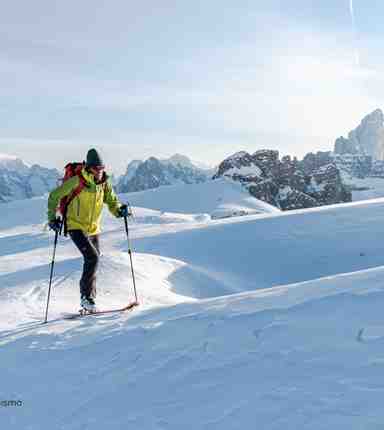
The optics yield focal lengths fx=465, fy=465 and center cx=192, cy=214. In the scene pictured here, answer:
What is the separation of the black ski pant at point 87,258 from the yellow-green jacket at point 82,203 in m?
0.12

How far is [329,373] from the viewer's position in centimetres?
372

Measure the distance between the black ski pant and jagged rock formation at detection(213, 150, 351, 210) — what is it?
300 feet

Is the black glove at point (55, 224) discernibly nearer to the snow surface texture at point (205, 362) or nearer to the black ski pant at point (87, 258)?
the black ski pant at point (87, 258)

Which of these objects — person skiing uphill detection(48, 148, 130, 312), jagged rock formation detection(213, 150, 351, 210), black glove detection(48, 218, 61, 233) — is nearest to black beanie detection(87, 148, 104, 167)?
person skiing uphill detection(48, 148, 130, 312)

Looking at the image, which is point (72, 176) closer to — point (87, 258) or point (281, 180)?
point (87, 258)

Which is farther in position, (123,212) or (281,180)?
(281,180)

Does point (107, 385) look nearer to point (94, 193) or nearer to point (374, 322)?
point (374, 322)

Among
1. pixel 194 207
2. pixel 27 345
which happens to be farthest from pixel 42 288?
pixel 194 207

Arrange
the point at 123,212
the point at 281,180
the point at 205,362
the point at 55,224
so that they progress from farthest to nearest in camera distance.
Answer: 1. the point at 281,180
2. the point at 123,212
3. the point at 55,224
4. the point at 205,362

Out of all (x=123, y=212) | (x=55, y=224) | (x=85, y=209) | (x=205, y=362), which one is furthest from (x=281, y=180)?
(x=205, y=362)

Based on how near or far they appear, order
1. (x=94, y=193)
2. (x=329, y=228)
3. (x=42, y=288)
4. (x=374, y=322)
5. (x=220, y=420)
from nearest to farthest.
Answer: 1. (x=220, y=420)
2. (x=374, y=322)
3. (x=94, y=193)
4. (x=42, y=288)
5. (x=329, y=228)

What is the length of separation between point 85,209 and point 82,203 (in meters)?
0.11

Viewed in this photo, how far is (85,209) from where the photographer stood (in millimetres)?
7539

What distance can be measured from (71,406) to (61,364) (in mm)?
1086
